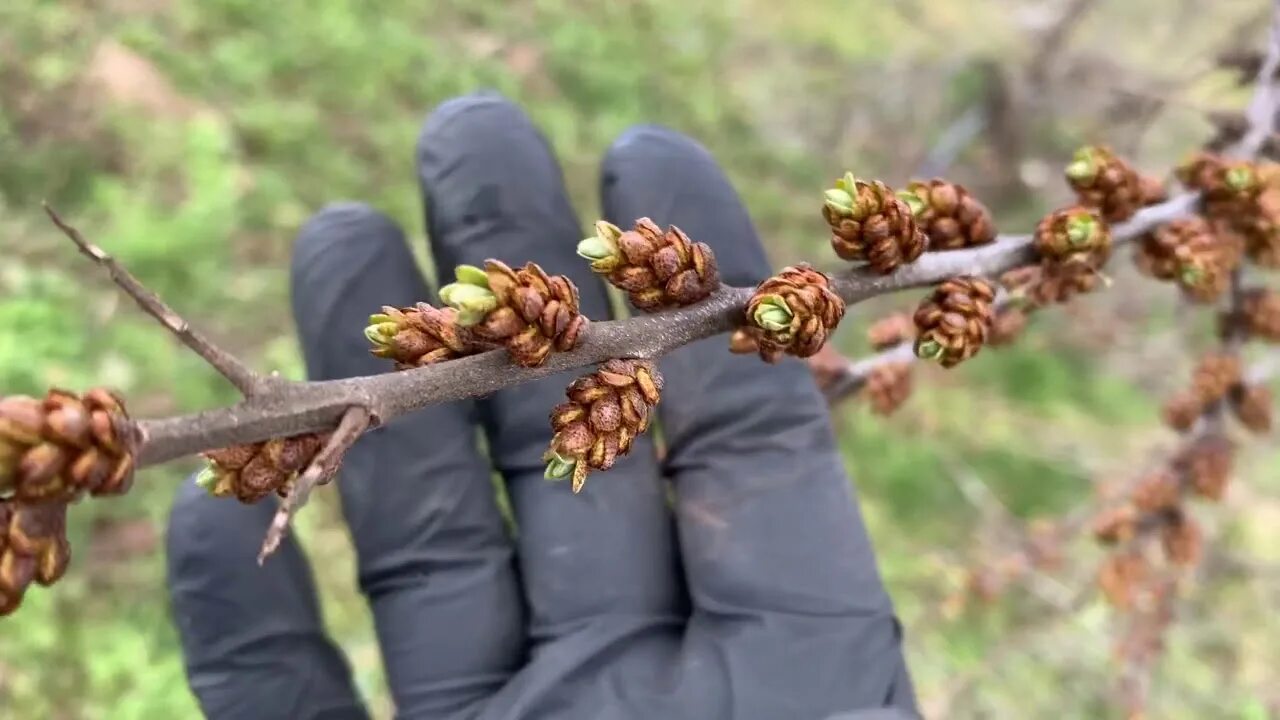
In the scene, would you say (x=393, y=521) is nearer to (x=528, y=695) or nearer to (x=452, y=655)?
(x=452, y=655)

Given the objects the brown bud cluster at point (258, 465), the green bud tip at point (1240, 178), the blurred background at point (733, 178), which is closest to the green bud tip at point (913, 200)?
the green bud tip at point (1240, 178)

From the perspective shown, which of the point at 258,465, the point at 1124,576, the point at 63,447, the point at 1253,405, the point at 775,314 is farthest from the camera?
the point at 1124,576

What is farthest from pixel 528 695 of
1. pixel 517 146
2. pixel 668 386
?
pixel 517 146

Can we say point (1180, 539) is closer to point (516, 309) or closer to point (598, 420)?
point (598, 420)

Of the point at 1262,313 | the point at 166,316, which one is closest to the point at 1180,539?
the point at 1262,313

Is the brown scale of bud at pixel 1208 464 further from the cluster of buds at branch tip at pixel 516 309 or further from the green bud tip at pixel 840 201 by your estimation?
the cluster of buds at branch tip at pixel 516 309

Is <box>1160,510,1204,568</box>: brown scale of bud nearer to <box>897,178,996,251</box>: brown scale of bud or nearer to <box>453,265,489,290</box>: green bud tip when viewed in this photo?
<box>897,178,996,251</box>: brown scale of bud

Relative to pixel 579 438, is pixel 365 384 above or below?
above

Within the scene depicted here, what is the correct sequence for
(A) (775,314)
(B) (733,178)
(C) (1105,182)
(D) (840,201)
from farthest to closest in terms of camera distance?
(B) (733,178), (C) (1105,182), (D) (840,201), (A) (775,314)
